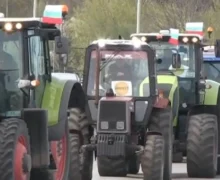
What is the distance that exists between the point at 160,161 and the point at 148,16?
3749 centimetres

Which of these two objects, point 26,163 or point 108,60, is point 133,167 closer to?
point 108,60

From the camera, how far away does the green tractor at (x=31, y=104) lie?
32.5 feet

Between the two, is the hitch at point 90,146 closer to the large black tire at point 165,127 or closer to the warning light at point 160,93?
the large black tire at point 165,127

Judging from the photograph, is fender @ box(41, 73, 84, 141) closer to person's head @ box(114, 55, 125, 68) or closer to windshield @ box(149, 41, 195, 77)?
person's head @ box(114, 55, 125, 68)

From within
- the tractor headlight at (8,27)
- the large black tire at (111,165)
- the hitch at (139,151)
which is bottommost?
the large black tire at (111,165)

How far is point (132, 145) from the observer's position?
42.7 ft

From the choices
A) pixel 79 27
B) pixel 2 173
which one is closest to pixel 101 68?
pixel 2 173

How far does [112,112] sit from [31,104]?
7.18ft

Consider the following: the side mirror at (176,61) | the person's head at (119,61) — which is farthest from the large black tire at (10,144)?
the side mirror at (176,61)

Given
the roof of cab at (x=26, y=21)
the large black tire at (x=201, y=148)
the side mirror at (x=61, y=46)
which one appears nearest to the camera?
the roof of cab at (x=26, y=21)

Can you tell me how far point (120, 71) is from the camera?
45.0 ft

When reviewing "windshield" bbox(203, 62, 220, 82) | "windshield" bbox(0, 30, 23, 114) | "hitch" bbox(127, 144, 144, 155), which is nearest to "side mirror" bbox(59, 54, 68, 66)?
"windshield" bbox(0, 30, 23, 114)

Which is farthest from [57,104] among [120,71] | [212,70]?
[212,70]

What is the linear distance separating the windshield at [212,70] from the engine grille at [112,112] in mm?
7392
